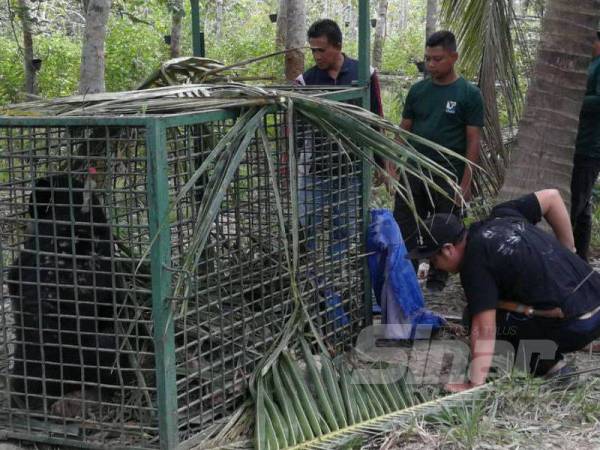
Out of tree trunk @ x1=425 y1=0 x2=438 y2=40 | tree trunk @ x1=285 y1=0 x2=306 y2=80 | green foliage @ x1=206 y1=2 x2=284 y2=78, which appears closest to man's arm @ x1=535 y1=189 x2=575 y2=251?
tree trunk @ x1=285 y1=0 x2=306 y2=80

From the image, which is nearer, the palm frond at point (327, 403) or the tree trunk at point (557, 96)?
the palm frond at point (327, 403)

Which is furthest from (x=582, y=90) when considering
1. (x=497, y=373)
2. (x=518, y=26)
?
(x=497, y=373)

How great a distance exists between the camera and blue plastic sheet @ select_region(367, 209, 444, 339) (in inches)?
192

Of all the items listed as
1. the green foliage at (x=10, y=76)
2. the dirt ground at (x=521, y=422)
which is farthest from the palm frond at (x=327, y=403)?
the green foliage at (x=10, y=76)

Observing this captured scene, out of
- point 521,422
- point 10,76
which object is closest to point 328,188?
point 521,422

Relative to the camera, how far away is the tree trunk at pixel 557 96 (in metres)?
5.43

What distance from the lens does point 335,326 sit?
4641mm

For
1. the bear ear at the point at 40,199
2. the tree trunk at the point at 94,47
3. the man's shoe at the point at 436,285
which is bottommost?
the man's shoe at the point at 436,285

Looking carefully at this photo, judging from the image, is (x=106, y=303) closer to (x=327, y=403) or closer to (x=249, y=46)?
(x=327, y=403)

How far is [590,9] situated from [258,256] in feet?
9.21

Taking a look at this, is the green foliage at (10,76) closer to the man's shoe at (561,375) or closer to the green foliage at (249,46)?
the green foliage at (249,46)

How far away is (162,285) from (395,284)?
1857mm

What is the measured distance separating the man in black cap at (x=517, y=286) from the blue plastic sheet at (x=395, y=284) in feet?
2.25

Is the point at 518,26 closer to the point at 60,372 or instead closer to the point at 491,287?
the point at 491,287
